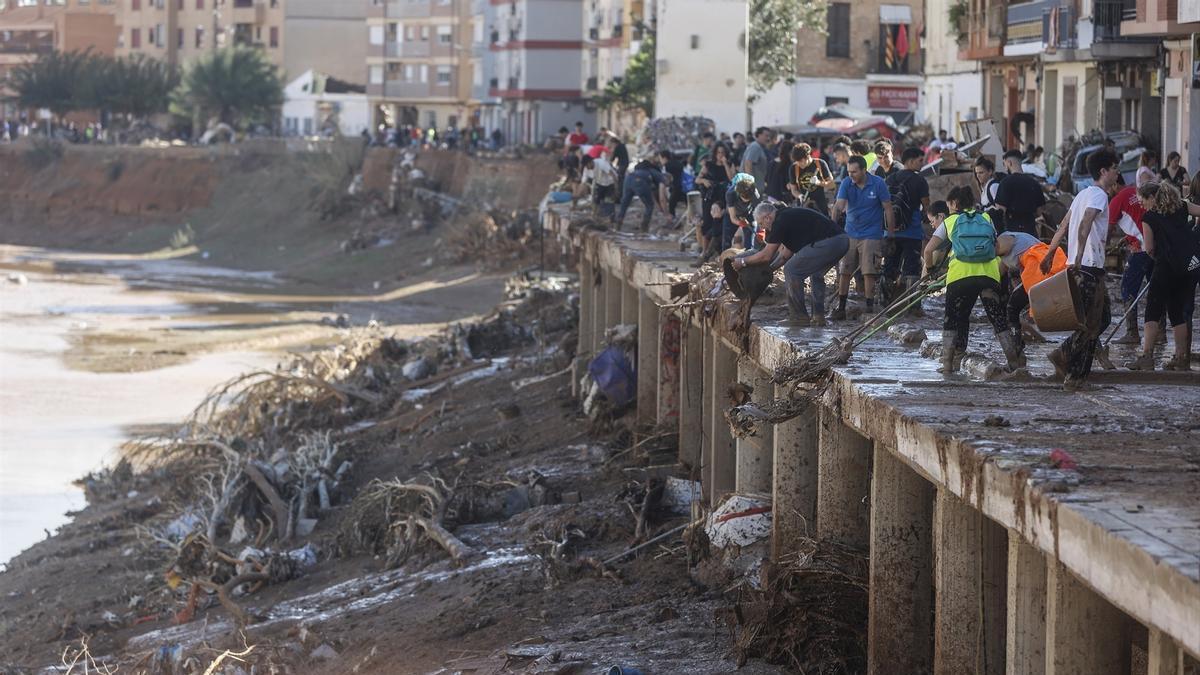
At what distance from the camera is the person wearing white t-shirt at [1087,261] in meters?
11.3

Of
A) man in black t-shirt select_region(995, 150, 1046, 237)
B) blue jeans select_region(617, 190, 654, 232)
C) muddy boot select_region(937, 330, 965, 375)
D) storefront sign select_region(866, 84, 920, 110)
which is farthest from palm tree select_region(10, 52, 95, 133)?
muddy boot select_region(937, 330, 965, 375)

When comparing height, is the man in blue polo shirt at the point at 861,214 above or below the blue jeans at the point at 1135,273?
above

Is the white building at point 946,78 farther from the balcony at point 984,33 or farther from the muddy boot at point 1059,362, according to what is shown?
the muddy boot at point 1059,362

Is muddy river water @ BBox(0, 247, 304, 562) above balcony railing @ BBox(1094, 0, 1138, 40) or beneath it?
beneath

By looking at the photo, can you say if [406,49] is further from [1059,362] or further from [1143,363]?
[1059,362]

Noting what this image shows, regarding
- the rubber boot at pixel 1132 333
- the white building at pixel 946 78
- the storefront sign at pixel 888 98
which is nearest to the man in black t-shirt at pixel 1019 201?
the rubber boot at pixel 1132 333

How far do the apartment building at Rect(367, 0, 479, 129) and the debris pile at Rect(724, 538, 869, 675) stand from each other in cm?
7652

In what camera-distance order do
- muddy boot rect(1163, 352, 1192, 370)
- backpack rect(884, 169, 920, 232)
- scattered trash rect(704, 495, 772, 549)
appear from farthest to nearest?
backpack rect(884, 169, 920, 232)
scattered trash rect(704, 495, 772, 549)
muddy boot rect(1163, 352, 1192, 370)

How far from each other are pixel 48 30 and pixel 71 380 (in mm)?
77835

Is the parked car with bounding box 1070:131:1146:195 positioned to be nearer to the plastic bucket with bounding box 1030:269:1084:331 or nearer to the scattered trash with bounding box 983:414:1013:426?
the plastic bucket with bounding box 1030:269:1084:331

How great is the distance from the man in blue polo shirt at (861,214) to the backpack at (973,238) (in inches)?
113

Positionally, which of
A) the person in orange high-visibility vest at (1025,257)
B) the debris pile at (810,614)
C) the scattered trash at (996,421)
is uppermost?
the person in orange high-visibility vest at (1025,257)

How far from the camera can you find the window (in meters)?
55.8

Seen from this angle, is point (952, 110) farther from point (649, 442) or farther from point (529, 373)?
point (649, 442)
